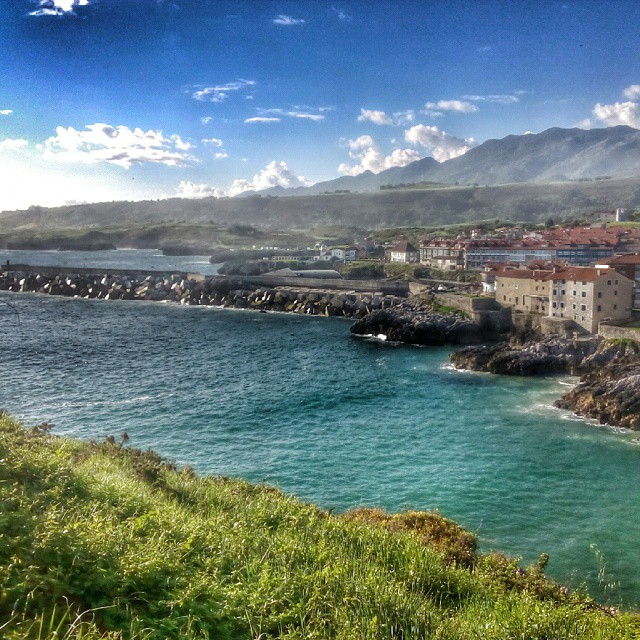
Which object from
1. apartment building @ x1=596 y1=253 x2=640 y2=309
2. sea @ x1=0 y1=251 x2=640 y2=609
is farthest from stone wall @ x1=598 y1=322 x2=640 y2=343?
apartment building @ x1=596 y1=253 x2=640 y2=309

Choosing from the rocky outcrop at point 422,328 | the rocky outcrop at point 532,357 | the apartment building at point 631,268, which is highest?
the apartment building at point 631,268

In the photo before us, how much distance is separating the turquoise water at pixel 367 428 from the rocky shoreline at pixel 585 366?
3.62ft

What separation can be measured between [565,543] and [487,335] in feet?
93.4

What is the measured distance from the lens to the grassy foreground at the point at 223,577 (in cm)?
532

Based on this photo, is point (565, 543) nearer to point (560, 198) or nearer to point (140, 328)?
point (140, 328)

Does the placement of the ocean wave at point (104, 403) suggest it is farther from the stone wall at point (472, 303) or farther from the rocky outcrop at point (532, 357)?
the stone wall at point (472, 303)

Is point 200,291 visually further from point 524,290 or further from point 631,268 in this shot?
point 631,268

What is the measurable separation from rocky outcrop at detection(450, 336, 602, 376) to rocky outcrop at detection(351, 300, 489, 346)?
6348 mm

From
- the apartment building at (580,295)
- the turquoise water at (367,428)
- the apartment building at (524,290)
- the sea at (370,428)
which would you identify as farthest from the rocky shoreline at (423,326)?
the apartment building at (524,290)

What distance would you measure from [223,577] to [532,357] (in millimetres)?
29671

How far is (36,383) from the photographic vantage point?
1144 inches

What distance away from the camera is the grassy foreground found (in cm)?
532

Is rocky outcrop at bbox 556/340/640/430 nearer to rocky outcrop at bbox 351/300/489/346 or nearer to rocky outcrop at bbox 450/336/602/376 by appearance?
rocky outcrop at bbox 450/336/602/376

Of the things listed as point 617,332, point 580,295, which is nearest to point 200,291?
point 580,295
